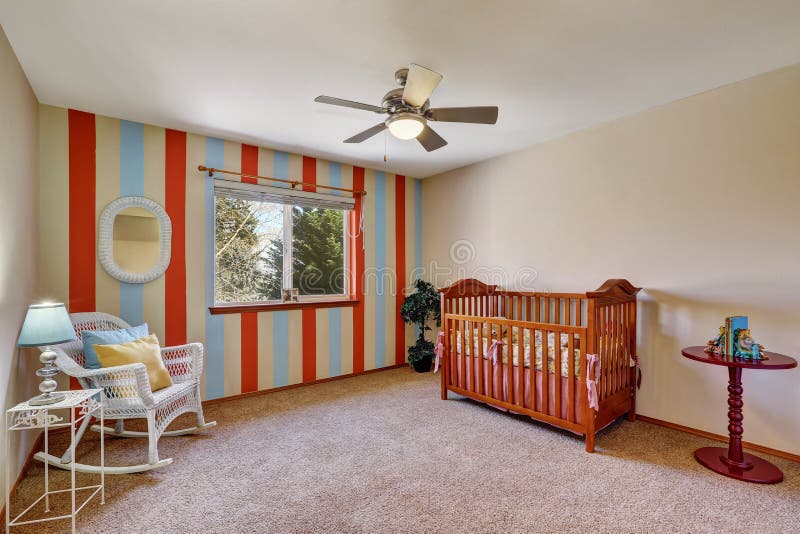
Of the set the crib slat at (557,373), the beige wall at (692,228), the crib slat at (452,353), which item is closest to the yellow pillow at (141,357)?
the crib slat at (452,353)

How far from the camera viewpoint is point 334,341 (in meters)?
4.08

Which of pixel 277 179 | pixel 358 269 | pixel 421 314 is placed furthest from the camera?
pixel 421 314

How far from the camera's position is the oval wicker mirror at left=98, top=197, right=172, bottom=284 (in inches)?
114

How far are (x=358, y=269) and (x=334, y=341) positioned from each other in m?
0.84

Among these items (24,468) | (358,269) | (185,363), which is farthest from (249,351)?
(24,468)

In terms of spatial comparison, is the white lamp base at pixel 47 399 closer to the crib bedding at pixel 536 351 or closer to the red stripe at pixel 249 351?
the red stripe at pixel 249 351

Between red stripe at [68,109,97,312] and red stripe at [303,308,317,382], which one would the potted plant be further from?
red stripe at [68,109,97,312]

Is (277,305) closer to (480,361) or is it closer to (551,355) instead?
(480,361)

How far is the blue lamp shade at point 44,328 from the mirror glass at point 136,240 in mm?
1033

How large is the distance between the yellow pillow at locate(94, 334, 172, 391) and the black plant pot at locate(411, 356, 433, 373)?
253cm

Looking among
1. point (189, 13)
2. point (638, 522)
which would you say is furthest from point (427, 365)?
point (189, 13)

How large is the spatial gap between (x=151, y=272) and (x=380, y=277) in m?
2.29

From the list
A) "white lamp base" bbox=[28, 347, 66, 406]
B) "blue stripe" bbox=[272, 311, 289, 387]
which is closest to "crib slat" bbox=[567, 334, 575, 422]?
"blue stripe" bbox=[272, 311, 289, 387]

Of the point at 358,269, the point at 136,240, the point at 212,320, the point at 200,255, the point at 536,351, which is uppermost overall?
the point at 136,240
